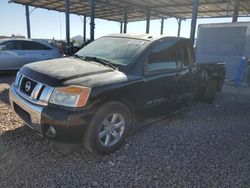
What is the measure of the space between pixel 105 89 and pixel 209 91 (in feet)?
13.6

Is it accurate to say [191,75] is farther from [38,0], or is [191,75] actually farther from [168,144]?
[38,0]

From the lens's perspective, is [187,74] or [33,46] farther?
[33,46]

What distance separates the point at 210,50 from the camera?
11203mm

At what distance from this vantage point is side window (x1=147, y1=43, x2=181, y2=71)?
3809mm

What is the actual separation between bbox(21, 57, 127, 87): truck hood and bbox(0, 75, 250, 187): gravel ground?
A: 35.5 inches

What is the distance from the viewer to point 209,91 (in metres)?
6.27

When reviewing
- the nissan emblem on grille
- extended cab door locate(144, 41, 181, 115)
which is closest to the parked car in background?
the nissan emblem on grille

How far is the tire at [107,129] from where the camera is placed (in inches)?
118

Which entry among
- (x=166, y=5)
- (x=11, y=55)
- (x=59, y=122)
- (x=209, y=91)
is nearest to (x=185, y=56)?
(x=209, y=91)

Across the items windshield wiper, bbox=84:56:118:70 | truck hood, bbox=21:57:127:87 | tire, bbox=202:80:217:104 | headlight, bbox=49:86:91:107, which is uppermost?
windshield wiper, bbox=84:56:118:70

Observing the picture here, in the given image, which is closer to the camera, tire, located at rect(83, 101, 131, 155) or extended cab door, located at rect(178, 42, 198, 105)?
tire, located at rect(83, 101, 131, 155)

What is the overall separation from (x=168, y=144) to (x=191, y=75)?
1.75 metres

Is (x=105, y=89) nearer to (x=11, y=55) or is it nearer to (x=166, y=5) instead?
(x=11, y=55)

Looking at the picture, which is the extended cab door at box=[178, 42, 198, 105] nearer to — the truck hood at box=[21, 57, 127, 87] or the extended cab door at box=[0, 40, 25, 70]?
the truck hood at box=[21, 57, 127, 87]
